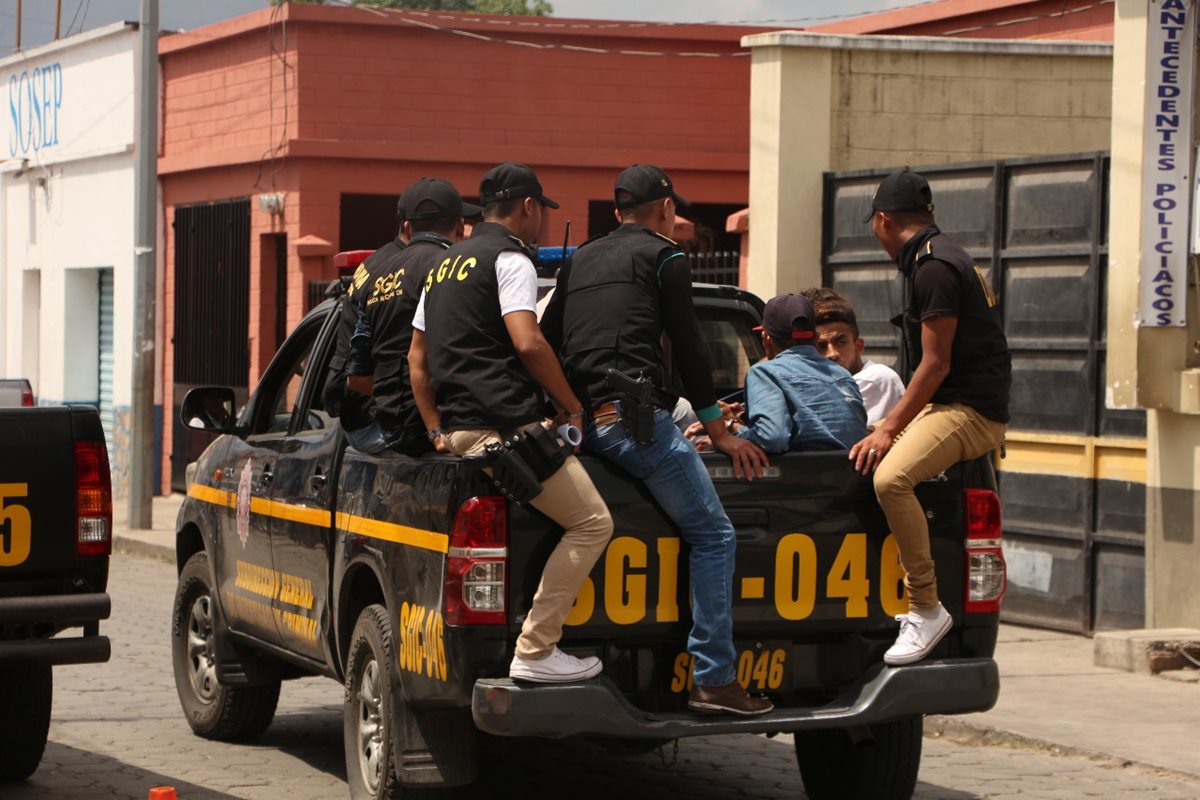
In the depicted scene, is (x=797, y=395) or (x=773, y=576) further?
(x=797, y=395)

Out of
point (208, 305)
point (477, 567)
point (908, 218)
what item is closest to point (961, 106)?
point (908, 218)

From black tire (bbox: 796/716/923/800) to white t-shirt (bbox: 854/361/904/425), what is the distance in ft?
5.19

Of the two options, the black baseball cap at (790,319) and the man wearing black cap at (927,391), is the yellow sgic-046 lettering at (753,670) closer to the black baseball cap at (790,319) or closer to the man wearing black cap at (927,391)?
the man wearing black cap at (927,391)

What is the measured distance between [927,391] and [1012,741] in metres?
2.56

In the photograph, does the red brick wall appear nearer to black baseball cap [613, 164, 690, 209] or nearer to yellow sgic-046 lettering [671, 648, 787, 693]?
black baseball cap [613, 164, 690, 209]

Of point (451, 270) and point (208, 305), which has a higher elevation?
point (208, 305)

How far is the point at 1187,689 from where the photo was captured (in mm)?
9680

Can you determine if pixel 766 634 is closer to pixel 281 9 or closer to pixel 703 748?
pixel 703 748

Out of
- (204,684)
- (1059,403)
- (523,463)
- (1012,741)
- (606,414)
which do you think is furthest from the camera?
(1059,403)

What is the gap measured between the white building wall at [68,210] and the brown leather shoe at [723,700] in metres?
17.9

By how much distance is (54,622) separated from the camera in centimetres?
689

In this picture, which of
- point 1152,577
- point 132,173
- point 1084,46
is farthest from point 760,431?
point 132,173

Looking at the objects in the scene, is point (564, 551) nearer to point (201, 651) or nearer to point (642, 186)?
point (642, 186)

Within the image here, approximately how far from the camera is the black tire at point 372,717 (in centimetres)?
639
